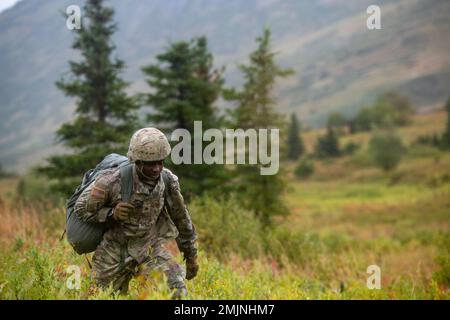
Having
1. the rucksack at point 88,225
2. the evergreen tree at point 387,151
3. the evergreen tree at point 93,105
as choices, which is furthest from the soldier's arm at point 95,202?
the evergreen tree at point 387,151

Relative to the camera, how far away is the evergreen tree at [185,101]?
759 inches

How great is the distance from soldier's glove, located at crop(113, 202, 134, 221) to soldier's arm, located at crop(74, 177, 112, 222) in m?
0.12

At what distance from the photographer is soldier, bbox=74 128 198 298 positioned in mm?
4777

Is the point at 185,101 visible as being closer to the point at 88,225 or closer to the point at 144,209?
the point at 144,209

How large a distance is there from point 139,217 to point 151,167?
0.56m

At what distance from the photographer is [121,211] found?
4.76m

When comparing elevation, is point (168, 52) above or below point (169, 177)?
above

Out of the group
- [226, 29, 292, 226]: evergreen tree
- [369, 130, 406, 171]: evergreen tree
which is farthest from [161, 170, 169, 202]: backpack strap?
[369, 130, 406, 171]: evergreen tree

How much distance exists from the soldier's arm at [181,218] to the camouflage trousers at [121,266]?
38 cm

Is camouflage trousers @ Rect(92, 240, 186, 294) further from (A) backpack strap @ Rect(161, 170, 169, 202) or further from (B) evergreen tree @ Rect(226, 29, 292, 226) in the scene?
(B) evergreen tree @ Rect(226, 29, 292, 226)

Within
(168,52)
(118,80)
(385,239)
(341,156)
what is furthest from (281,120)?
(341,156)
